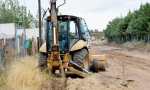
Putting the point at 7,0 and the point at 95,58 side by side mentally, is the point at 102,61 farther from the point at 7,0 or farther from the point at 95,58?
the point at 7,0

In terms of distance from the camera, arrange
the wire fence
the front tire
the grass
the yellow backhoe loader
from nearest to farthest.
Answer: the grass → the yellow backhoe loader → the front tire → the wire fence

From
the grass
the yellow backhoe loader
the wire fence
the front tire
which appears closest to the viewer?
the grass

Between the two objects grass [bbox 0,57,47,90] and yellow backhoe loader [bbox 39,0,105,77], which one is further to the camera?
yellow backhoe loader [bbox 39,0,105,77]

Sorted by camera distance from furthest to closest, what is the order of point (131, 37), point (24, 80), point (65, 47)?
point (131, 37), point (65, 47), point (24, 80)

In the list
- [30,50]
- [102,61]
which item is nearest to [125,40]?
[30,50]

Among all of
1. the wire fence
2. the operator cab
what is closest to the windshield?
the operator cab

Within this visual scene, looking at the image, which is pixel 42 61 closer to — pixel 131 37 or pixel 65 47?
pixel 65 47

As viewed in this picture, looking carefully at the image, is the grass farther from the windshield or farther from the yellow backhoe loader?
the windshield

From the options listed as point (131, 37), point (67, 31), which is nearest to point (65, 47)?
point (67, 31)

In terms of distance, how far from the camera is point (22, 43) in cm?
4116

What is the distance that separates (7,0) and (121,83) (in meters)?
39.4

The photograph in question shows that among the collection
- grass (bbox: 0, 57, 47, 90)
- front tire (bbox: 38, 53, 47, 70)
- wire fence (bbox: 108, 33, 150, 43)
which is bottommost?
wire fence (bbox: 108, 33, 150, 43)

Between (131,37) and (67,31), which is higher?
(67,31)

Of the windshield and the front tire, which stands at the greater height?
the windshield
